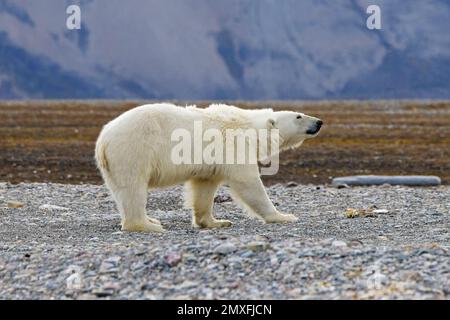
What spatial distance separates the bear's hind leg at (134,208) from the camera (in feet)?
36.1

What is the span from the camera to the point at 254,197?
37.6 feet

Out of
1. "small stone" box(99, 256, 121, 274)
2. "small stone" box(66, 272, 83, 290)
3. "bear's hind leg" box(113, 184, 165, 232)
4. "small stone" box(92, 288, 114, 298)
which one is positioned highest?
"bear's hind leg" box(113, 184, 165, 232)

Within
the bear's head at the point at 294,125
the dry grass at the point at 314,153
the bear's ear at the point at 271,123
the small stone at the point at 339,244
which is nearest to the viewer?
the small stone at the point at 339,244

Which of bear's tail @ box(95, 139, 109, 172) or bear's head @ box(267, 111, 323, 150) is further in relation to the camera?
bear's head @ box(267, 111, 323, 150)

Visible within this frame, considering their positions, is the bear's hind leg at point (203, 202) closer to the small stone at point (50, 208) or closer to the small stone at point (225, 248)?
the small stone at point (50, 208)

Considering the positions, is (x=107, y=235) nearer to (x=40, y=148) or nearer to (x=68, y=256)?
(x=68, y=256)

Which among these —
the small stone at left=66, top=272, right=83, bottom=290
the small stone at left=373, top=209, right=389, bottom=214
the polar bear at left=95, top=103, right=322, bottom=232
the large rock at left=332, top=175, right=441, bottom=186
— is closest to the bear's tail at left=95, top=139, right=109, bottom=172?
the polar bear at left=95, top=103, right=322, bottom=232

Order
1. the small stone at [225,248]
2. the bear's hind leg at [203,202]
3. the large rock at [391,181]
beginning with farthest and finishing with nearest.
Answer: the large rock at [391,181] → the bear's hind leg at [203,202] → the small stone at [225,248]

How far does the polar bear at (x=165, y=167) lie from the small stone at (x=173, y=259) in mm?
2759

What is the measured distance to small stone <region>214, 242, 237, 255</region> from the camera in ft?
27.4

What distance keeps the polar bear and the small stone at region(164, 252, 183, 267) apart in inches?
109

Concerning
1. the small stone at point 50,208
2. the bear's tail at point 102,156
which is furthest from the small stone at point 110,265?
the small stone at point 50,208

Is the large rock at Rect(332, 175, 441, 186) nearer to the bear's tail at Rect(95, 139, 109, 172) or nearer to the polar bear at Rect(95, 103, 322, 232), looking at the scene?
the polar bear at Rect(95, 103, 322, 232)

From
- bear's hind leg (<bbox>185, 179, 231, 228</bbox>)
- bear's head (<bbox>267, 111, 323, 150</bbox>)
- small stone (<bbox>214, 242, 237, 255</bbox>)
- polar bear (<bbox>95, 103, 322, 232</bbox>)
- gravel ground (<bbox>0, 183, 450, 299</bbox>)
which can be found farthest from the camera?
bear's head (<bbox>267, 111, 323, 150</bbox>)
